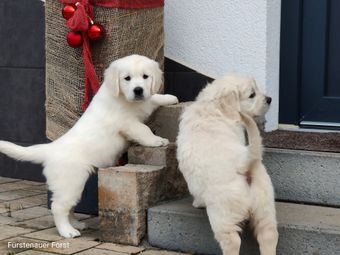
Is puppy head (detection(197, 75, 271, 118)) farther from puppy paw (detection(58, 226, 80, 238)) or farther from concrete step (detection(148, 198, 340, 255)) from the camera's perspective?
puppy paw (detection(58, 226, 80, 238))

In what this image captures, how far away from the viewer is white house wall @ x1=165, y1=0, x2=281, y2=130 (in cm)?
527

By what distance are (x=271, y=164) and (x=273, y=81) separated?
1015 mm

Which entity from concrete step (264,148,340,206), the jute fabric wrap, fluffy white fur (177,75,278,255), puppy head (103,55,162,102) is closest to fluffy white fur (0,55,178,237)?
puppy head (103,55,162,102)

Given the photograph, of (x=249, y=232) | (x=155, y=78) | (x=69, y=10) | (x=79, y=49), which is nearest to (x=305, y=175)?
(x=249, y=232)

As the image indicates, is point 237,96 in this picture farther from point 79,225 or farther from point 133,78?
point 79,225

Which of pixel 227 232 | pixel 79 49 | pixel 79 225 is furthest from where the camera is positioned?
pixel 79 49

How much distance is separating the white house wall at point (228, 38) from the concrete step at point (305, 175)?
85 centimetres

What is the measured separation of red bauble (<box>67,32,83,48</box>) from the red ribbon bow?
0.04m

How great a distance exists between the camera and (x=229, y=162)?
145 inches

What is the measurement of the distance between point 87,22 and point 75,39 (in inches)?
7.0

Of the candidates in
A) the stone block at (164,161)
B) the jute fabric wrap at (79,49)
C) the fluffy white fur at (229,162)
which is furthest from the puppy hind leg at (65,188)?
the fluffy white fur at (229,162)

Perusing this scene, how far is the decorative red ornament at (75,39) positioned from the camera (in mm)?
4938

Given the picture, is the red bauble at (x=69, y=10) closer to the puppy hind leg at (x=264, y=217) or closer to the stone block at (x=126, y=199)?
the stone block at (x=126, y=199)

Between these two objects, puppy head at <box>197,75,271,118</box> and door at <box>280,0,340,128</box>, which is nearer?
puppy head at <box>197,75,271,118</box>
